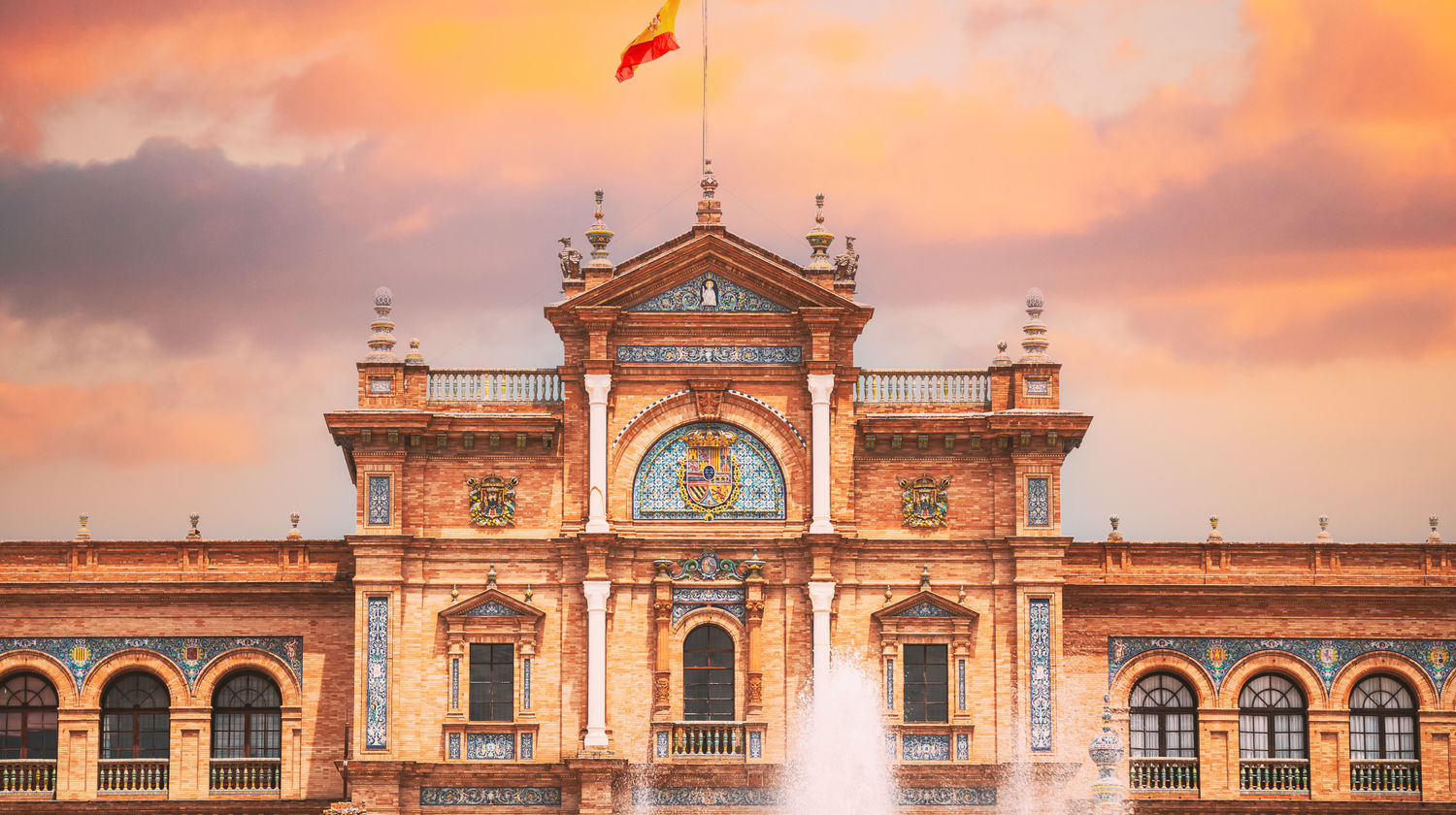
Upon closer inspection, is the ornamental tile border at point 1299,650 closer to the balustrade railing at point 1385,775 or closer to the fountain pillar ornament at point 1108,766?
the balustrade railing at point 1385,775

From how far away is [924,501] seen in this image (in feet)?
211

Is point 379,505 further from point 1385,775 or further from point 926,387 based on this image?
point 1385,775

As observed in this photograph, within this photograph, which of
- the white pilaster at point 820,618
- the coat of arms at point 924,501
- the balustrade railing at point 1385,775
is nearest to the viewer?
the white pilaster at point 820,618

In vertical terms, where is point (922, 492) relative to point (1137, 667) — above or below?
above

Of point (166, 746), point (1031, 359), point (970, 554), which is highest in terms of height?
point (1031, 359)

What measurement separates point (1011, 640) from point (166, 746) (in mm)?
20740

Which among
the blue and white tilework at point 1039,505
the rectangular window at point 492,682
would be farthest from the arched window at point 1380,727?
the rectangular window at point 492,682

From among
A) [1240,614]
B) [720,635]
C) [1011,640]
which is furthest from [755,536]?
[1240,614]

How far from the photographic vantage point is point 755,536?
63.5 metres

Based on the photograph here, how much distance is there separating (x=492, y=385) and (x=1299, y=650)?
818 inches

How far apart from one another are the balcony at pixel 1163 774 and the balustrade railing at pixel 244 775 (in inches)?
819

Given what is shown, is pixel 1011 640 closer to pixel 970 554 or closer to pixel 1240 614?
pixel 970 554

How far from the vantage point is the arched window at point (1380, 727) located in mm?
66062

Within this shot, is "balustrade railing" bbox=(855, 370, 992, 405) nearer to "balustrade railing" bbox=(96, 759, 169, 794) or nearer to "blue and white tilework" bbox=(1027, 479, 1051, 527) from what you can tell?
"blue and white tilework" bbox=(1027, 479, 1051, 527)
